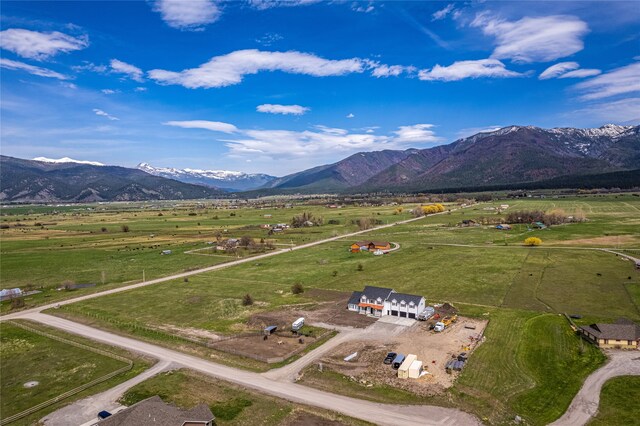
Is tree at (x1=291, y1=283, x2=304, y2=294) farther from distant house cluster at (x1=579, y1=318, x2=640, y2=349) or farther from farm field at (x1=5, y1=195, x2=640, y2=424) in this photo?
distant house cluster at (x1=579, y1=318, x2=640, y2=349)

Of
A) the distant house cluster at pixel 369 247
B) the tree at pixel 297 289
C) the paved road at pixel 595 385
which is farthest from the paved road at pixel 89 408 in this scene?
the distant house cluster at pixel 369 247

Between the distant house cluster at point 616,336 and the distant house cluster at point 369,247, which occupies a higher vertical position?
the distant house cluster at point 369,247

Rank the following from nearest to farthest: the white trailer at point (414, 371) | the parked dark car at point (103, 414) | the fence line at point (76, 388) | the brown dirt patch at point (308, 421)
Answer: the brown dirt patch at point (308, 421) < the parked dark car at point (103, 414) < the fence line at point (76, 388) < the white trailer at point (414, 371)

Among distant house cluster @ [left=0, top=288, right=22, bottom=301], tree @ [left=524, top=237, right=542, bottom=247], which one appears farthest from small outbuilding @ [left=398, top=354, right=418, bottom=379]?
tree @ [left=524, top=237, right=542, bottom=247]

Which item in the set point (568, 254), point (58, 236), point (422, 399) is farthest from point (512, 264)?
point (58, 236)

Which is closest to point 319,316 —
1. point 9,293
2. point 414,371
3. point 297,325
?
point 297,325

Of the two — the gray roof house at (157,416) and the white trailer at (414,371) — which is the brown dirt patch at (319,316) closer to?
the white trailer at (414,371)
